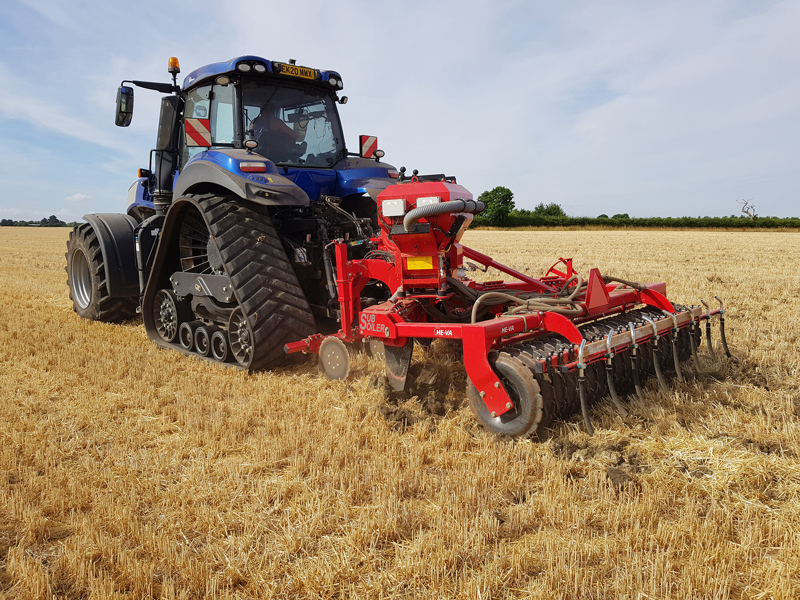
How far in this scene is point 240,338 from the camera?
4.87 meters

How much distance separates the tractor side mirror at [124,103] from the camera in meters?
5.70

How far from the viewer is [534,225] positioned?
44.7 meters

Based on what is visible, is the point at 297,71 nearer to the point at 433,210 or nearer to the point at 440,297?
the point at 433,210

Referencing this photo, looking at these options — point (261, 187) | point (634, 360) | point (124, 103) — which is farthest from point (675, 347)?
point (124, 103)

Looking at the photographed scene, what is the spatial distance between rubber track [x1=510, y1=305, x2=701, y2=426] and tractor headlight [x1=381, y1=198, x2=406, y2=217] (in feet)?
3.79

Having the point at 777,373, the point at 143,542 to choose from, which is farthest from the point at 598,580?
the point at 777,373

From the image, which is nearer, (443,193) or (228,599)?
(228,599)

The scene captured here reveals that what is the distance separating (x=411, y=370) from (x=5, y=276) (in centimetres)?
1199

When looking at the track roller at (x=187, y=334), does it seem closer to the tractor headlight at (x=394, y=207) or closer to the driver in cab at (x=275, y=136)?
the driver in cab at (x=275, y=136)

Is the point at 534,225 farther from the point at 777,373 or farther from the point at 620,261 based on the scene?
the point at 777,373

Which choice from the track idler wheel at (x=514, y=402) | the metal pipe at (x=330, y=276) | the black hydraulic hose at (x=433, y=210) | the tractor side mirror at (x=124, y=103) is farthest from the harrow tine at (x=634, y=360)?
the tractor side mirror at (x=124, y=103)

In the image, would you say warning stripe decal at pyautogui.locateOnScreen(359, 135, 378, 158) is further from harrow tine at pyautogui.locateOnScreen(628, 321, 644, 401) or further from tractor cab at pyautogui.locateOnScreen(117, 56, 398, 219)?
harrow tine at pyautogui.locateOnScreen(628, 321, 644, 401)

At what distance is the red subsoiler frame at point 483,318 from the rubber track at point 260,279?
0.17m

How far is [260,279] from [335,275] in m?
0.64
